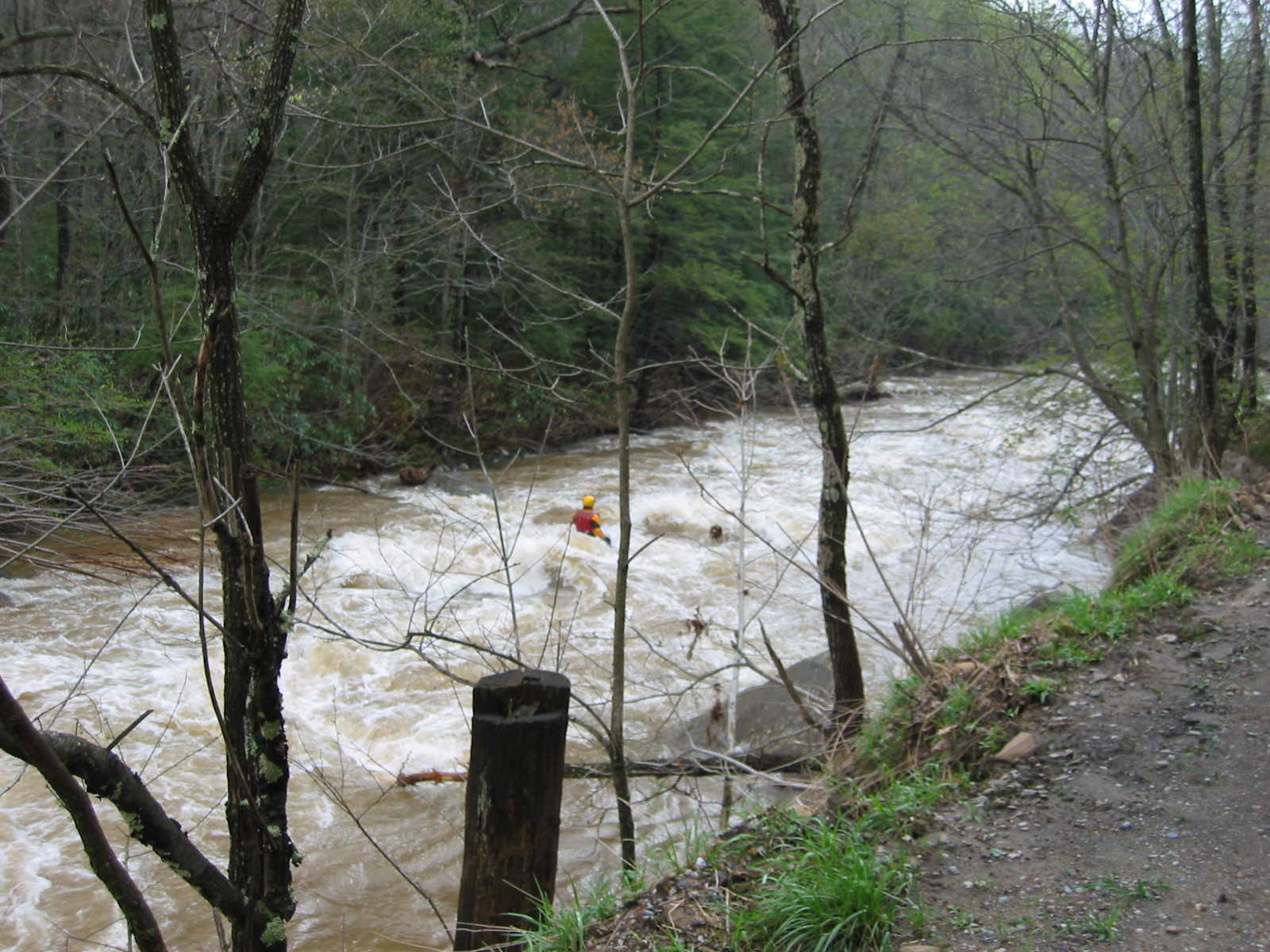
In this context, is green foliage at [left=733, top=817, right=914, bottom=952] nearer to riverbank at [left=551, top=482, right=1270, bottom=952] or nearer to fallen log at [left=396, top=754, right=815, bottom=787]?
riverbank at [left=551, top=482, right=1270, bottom=952]

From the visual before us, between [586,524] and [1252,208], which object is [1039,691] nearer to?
[1252,208]

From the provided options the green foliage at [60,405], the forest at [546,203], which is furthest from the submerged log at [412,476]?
the green foliage at [60,405]

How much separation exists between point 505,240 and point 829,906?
42.6 ft

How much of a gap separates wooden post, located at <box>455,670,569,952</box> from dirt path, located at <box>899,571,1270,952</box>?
113cm

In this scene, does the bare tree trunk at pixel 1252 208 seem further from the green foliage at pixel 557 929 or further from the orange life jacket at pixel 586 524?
the green foliage at pixel 557 929

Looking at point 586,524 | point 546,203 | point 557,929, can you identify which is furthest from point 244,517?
point 546,203

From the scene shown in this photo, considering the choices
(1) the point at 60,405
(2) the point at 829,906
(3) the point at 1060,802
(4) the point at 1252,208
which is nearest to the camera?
(2) the point at 829,906

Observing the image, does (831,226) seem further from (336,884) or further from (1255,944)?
(1255,944)

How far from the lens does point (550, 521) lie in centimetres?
1270

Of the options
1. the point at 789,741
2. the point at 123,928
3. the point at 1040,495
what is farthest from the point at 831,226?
the point at 123,928

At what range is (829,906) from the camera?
9.91ft

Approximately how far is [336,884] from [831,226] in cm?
2428

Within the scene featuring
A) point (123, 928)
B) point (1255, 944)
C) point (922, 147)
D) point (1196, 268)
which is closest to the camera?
A: point (1255, 944)

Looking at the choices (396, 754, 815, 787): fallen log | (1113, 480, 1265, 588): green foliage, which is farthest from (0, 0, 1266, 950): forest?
(1113, 480, 1265, 588): green foliage
